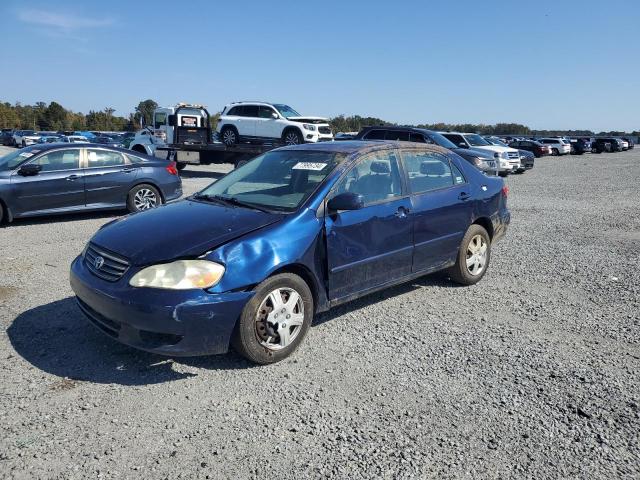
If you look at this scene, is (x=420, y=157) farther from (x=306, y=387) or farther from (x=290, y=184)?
(x=306, y=387)

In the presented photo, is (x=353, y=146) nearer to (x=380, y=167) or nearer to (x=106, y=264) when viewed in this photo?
(x=380, y=167)

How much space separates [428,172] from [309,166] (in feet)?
4.36

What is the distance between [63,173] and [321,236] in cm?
690

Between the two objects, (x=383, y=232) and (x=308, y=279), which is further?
(x=383, y=232)

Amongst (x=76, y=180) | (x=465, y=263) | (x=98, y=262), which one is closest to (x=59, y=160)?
(x=76, y=180)

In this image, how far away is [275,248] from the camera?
12.1 ft

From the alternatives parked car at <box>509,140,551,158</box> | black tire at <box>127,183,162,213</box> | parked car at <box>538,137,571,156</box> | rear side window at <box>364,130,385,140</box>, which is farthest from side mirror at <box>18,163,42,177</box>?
parked car at <box>538,137,571,156</box>

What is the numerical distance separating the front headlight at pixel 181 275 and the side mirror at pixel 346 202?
1058mm

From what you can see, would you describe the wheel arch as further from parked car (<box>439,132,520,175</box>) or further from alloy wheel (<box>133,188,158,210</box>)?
parked car (<box>439,132,520,175</box>)

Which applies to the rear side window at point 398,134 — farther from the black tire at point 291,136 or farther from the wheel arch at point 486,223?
the wheel arch at point 486,223

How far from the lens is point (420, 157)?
5.18 meters

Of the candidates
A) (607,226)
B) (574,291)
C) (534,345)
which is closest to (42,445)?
(534,345)

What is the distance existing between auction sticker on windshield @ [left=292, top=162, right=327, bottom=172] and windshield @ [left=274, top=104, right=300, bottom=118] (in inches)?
583

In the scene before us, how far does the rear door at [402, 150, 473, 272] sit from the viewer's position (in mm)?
4898
